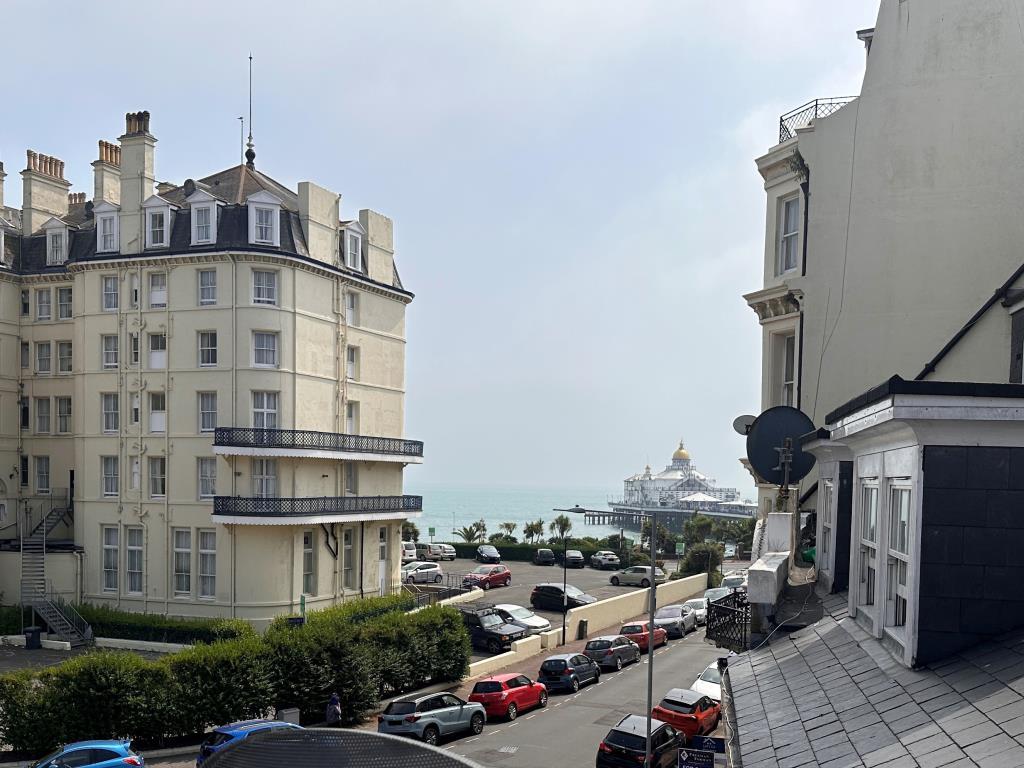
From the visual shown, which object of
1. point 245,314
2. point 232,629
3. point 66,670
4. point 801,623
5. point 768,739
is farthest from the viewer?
point 245,314

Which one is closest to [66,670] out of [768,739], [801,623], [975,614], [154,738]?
[154,738]

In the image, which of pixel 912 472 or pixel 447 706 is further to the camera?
pixel 447 706

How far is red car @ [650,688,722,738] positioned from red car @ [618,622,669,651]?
16643 millimetres

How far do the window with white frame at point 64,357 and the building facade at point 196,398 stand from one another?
7cm

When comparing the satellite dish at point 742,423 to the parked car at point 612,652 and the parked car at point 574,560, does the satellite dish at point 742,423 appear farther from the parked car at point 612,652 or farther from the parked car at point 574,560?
the parked car at point 574,560

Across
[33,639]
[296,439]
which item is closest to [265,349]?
[296,439]

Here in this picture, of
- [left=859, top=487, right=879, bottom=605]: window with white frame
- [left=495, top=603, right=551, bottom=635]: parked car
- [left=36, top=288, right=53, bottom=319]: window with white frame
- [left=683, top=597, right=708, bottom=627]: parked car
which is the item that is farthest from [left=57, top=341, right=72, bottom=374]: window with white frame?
[left=859, top=487, right=879, bottom=605]: window with white frame

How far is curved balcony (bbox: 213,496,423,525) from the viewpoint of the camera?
1692 inches

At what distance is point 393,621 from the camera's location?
119ft

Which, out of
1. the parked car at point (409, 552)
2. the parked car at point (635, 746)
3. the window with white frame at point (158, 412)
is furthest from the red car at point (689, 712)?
the parked car at point (409, 552)

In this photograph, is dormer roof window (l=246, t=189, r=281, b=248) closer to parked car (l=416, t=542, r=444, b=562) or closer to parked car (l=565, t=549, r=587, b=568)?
parked car (l=416, t=542, r=444, b=562)

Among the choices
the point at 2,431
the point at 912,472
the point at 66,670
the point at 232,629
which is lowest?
the point at 232,629

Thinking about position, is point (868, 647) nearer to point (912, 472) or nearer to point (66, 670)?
point (912, 472)

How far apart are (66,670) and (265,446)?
1640cm
